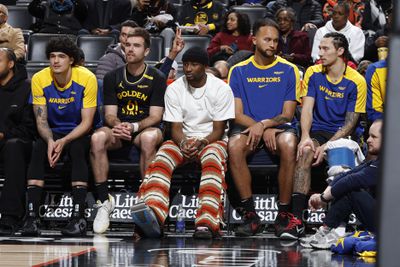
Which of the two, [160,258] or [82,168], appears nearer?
[160,258]

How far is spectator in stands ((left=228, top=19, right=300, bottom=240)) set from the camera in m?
8.18

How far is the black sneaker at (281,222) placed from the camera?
8008 millimetres

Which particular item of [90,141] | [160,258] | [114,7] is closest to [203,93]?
[90,141]

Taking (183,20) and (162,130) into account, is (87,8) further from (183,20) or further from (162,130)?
(162,130)

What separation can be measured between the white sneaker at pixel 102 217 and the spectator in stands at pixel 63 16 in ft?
14.7

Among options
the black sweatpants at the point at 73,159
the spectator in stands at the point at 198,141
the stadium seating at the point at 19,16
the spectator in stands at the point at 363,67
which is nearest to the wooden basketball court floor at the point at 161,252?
the spectator in stands at the point at 198,141

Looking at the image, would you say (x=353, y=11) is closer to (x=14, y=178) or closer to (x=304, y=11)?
(x=304, y=11)

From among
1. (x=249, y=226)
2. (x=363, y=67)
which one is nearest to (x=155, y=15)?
(x=363, y=67)

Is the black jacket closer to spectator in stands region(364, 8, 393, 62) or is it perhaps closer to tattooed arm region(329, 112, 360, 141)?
tattooed arm region(329, 112, 360, 141)

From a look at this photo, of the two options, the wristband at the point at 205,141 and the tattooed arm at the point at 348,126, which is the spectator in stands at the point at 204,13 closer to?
the tattooed arm at the point at 348,126

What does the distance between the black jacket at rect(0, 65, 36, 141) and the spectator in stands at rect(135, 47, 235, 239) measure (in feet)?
5.03

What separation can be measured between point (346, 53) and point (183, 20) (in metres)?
4.21

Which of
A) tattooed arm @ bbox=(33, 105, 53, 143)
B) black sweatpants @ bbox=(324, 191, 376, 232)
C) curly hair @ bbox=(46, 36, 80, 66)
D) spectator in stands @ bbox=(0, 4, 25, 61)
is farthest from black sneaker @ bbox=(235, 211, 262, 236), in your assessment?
→ spectator in stands @ bbox=(0, 4, 25, 61)

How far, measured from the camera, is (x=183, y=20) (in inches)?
487
